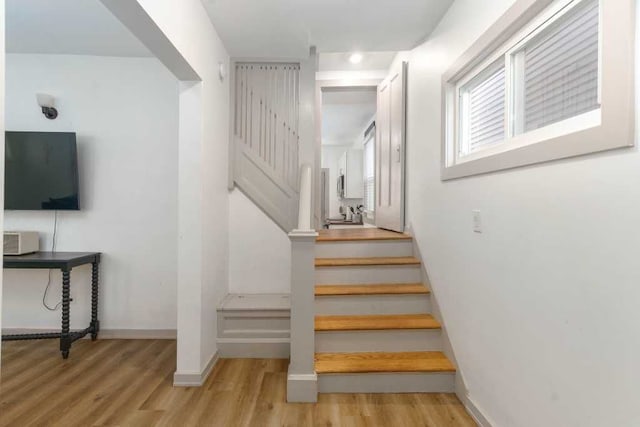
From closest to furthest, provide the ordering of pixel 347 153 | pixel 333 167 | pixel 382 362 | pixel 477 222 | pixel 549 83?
pixel 549 83
pixel 477 222
pixel 382 362
pixel 347 153
pixel 333 167

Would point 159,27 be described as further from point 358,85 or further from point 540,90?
point 358,85

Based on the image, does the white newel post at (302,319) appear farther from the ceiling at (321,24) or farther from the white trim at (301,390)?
the ceiling at (321,24)

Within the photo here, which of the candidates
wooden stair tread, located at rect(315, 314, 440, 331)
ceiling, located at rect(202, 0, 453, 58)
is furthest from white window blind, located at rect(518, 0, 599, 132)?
wooden stair tread, located at rect(315, 314, 440, 331)

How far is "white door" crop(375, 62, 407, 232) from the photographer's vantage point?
3.10m

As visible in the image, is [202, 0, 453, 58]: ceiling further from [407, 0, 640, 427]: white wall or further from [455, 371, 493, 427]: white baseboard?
[455, 371, 493, 427]: white baseboard

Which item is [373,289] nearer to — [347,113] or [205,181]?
[205,181]

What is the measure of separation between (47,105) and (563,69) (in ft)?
12.3

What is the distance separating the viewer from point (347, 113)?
5.24 m

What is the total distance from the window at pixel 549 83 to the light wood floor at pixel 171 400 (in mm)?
1480

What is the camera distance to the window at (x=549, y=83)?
101cm

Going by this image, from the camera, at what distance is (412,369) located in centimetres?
208

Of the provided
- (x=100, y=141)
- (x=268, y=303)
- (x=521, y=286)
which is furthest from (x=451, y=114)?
(x=100, y=141)

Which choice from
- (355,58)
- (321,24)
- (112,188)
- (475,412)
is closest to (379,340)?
(475,412)

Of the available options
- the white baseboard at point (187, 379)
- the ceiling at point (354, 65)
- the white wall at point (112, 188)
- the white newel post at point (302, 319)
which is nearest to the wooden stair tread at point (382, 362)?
the white newel post at point (302, 319)
